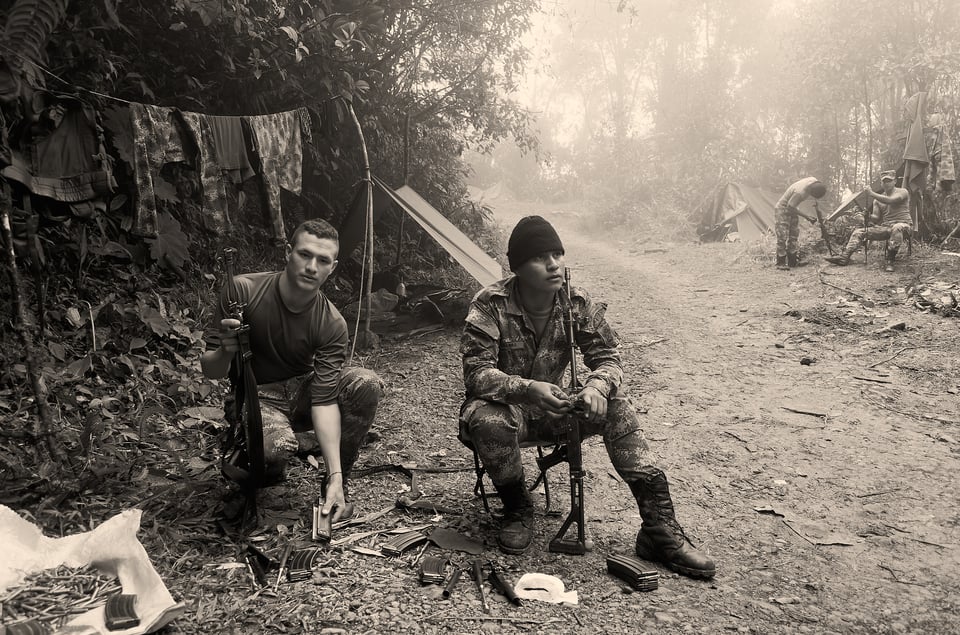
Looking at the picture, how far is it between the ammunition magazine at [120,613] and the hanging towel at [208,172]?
155 inches

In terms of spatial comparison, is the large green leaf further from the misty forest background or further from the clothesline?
the clothesline

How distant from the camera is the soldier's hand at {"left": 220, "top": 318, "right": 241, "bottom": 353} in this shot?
244 cm

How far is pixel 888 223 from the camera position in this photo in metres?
8.46

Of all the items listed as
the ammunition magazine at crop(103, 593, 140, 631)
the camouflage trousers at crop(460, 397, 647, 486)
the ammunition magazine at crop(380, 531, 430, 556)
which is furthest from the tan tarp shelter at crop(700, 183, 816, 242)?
the ammunition magazine at crop(103, 593, 140, 631)

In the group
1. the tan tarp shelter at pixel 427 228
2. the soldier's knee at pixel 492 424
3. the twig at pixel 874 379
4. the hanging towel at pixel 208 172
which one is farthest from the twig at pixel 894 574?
the hanging towel at pixel 208 172

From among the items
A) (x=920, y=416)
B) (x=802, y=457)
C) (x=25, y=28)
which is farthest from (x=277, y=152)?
(x=920, y=416)

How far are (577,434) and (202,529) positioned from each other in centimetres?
165

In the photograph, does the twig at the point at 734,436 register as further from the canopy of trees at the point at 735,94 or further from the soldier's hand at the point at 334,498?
the canopy of trees at the point at 735,94

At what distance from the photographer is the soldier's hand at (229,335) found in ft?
8.00

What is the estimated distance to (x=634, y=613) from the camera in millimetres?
2072

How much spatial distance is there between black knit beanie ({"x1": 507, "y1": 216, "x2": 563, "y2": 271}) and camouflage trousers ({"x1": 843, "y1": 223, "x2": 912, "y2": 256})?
→ 756cm

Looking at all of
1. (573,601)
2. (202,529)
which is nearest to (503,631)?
(573,601)

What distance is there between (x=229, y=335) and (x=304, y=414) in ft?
2.35

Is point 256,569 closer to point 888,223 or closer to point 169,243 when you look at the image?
point 169,243
